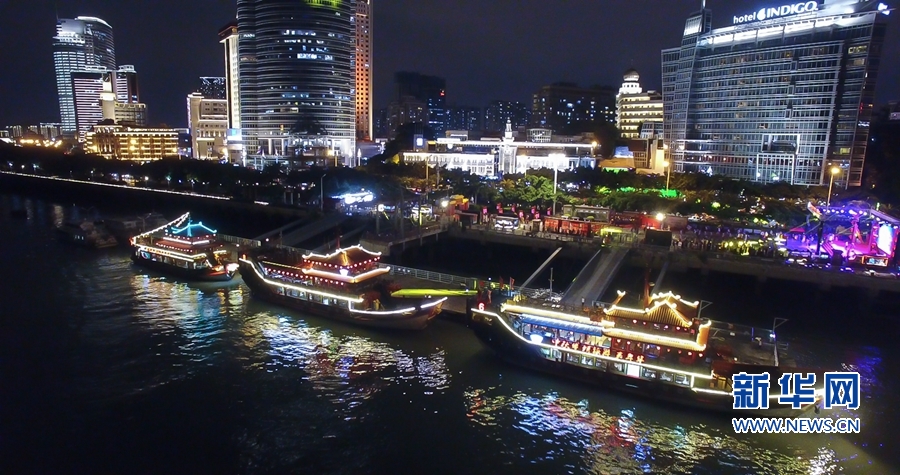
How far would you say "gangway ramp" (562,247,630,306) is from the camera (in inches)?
1188

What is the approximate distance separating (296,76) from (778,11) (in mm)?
81122

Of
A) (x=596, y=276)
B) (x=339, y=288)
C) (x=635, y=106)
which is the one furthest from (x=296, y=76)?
(x=596, y=276)

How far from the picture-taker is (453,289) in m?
31.3

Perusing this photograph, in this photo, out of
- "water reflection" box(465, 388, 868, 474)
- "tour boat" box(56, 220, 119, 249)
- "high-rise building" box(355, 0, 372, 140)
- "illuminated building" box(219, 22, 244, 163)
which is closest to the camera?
"water reflection" box(465, 388, 868, 474)

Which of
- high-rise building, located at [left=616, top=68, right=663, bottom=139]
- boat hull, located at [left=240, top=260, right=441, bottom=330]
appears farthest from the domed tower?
boat hull, located at [left=240, top=260, right=441, bottom=330]

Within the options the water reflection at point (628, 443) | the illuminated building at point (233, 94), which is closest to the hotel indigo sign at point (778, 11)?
the water reflection at point (628, 443)

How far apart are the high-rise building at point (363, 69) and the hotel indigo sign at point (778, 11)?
9482cm

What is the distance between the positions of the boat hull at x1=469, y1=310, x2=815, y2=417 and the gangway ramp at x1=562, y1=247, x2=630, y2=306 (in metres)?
5.45

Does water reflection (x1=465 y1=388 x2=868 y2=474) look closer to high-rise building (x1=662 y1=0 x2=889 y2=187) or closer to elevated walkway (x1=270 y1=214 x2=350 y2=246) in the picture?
elevated walkway (x1=270 y1=214 x2=350 y2=246)

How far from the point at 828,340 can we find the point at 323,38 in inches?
3982

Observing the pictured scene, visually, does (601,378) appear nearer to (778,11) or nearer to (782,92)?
(782,92)

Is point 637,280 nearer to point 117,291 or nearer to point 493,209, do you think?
point 493,209

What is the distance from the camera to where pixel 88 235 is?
156ft

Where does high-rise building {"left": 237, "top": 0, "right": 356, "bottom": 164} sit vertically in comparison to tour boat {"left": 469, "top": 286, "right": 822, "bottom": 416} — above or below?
above
